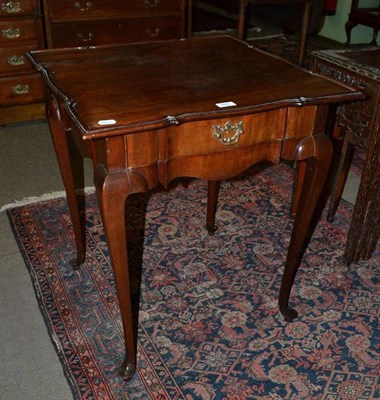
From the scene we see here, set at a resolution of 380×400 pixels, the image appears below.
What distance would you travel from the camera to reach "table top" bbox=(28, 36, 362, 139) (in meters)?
1.42

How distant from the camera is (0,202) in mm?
2932

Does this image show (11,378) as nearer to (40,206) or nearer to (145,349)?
(145,349)

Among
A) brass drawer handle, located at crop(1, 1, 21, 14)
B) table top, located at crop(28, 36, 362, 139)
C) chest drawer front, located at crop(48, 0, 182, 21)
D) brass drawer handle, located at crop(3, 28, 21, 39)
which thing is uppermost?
table top, located at crop(28, 36, 362, 139)

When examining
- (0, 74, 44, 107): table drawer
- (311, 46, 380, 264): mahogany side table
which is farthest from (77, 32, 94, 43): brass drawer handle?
(311, 46, 380, 264): mahogany side table

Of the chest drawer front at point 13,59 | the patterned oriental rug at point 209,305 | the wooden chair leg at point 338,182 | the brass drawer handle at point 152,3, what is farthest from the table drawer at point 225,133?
the brass drawer handle at point 152,3

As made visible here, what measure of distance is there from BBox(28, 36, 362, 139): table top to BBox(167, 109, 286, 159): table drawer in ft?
0.20

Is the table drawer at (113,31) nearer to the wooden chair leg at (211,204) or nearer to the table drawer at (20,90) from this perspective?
the table drawer at (20,90)

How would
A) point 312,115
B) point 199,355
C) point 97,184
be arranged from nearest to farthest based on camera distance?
point 97,184, point 312,115, point 199,355

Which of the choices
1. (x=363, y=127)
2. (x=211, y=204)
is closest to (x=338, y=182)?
(x=363, y=127)

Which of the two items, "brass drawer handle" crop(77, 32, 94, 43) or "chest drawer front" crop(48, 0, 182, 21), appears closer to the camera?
"chest drawer front" crop(48, 0, 182, 21)

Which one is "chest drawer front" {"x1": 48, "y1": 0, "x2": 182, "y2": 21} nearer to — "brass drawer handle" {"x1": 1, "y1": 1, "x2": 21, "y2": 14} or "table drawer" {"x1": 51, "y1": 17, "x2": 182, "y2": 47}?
"table drawer" {"x1": 51, "y1": 17, "x2": 182, "y2": 47}

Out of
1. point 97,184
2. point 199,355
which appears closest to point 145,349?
point 199,355

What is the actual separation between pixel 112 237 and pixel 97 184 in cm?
17

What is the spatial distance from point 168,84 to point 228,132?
0.27 metres
